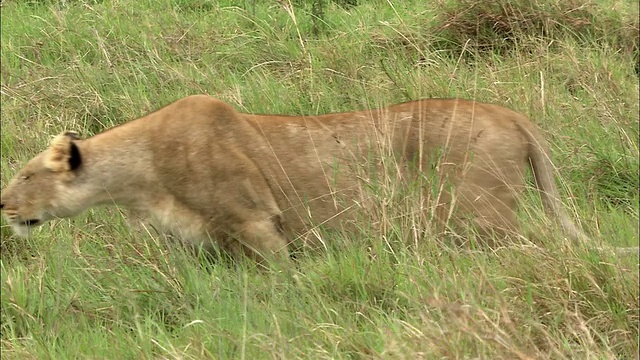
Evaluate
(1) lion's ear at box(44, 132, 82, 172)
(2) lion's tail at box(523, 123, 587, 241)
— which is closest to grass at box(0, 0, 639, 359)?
(2) lion's tail at box(523, 123, 587, 241)

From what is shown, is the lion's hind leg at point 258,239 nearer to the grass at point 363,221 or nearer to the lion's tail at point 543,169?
the grass at point 363,221

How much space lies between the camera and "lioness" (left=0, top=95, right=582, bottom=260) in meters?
4.80

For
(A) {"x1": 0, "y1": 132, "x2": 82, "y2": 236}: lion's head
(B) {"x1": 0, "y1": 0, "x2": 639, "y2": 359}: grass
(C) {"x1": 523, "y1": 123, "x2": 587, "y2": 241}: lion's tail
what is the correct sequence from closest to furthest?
(B) {"x1": 0, "y1": 0, "x2": 639, "y2": 359}: grass < (C) {"x1": 523, "y1": 123, "x2": 587, "y2": 241}: lion's tail < (A) {"x1": 0, "y1": 132, "x2": 82, "y2": 236}: lion's head

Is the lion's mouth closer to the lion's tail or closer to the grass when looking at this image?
the grass

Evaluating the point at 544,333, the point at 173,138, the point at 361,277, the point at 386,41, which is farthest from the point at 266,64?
the point at 544,333

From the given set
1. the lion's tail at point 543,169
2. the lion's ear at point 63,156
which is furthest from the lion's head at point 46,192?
the lion's tail at point 543,169

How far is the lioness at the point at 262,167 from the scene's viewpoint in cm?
480

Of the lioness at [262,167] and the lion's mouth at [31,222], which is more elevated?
the lioness at [262,167]

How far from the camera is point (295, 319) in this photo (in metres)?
3.79

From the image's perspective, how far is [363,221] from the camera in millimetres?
4504

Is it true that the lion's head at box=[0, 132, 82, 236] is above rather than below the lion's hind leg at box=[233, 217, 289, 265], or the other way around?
above

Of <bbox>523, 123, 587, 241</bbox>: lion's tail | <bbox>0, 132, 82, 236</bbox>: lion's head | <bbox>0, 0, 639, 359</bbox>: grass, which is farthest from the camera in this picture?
<bbox>0, 132, 82, 236</bbox>: lion's head

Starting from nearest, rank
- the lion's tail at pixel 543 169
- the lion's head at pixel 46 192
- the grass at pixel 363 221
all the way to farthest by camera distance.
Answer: the grass at pixel 363 221
the lion's tail at pixel 543 169
the lion's head at pixel 46 192

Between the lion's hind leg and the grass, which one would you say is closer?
the grass
